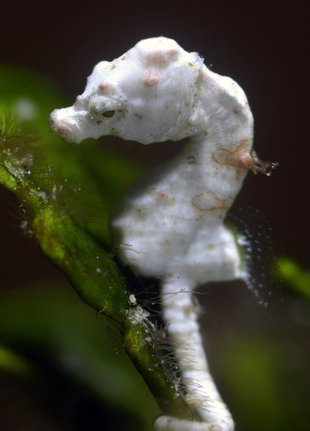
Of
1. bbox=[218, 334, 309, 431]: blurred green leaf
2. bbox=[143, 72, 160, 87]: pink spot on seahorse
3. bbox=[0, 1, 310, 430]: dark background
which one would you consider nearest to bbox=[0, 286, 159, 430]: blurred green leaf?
bbox=[218, 334, 309, 431]: blurred green leaf

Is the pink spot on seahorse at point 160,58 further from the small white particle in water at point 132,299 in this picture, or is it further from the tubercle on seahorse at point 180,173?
the small white particle in water at point 132,299

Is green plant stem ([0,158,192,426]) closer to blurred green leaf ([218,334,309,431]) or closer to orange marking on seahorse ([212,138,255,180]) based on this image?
blurred green leaf ([218,334,309,431])

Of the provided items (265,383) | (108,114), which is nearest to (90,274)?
(108,114)

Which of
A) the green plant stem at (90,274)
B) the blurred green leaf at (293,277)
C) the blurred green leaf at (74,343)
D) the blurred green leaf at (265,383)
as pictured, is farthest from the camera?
the blurred green leaf at (293,277)

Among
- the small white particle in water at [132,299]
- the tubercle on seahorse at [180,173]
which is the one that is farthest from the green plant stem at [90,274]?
the tubercle on seahorse at [180,173]

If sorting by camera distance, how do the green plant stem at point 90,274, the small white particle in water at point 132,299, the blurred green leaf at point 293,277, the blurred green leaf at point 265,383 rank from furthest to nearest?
the blurred green leaf at point 293,277 < the blurred green leaf at point 265,383 < the small white particle in water at point 132,299 < the green plant stem at point 90,274

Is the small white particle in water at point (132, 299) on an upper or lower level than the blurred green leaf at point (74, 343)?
upper
